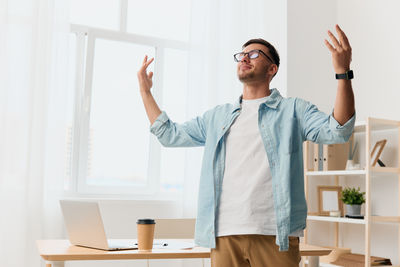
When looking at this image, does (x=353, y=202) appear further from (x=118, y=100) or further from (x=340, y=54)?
(x=340, y=54)

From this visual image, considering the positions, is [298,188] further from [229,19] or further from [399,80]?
[229,19]

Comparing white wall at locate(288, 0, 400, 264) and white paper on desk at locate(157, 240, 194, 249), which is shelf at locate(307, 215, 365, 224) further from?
white paper on desk at locate(157, 240, 194, 249)

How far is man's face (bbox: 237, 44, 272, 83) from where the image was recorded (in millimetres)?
1801

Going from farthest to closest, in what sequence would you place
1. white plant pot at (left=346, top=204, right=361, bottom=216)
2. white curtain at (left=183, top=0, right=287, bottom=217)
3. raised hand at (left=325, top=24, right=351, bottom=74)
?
white curtain at (left=183, top=0, right=287, bottom=217) → white plant pot at (left=346, top=204, right=361, bottom=216) → raised hand at (left=325, top=24, right=351, bottom=74)

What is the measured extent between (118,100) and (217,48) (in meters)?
0.90

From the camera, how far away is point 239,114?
1.79 m

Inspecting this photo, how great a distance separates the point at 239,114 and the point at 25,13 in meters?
2.12

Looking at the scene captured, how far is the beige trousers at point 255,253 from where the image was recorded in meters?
1.61

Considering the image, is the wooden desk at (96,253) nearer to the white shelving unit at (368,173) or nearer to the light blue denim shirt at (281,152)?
the light blue denim shirt at (281,152)

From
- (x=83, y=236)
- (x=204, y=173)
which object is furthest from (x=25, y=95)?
(x=204, y=173)

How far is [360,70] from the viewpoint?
3914mm

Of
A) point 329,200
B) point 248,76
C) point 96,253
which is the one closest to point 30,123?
point 96,253

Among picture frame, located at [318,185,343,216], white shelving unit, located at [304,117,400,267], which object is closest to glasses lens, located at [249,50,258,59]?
white shelving unit, located at [304,117,400,267]

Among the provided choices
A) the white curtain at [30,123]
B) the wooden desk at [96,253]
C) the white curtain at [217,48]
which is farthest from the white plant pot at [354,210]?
the white curtain at [30,123]
